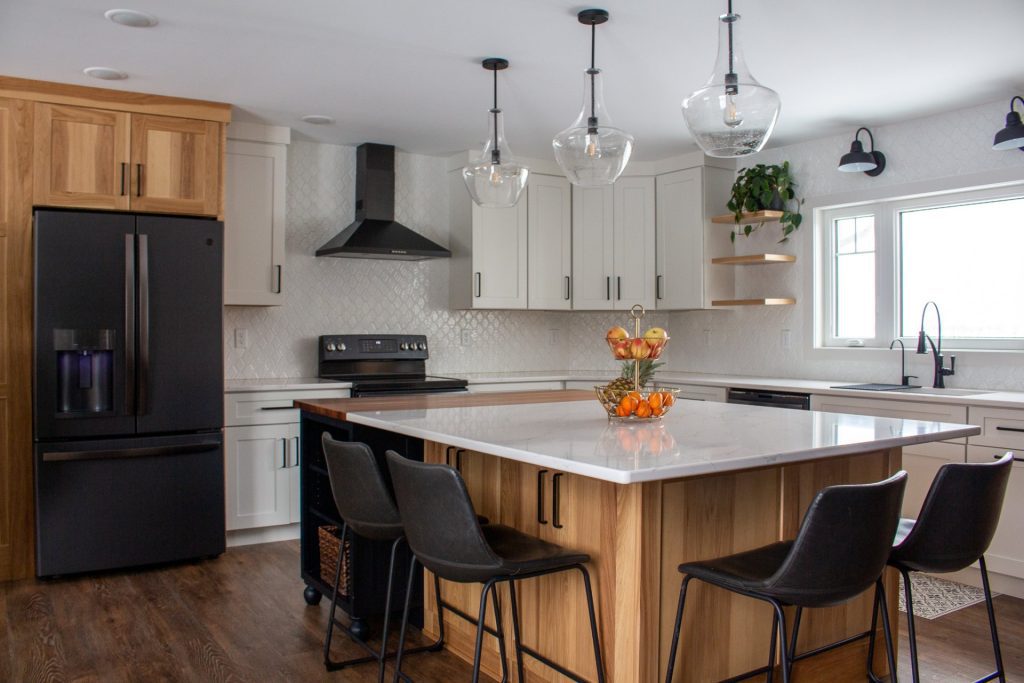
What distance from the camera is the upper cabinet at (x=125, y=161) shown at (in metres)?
3.97

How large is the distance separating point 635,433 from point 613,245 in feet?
11.1

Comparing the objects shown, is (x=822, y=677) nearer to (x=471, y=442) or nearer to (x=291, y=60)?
(x=471, y=442)

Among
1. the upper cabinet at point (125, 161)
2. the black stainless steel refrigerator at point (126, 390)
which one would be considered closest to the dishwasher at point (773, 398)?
the black stainless steel refrigerator at point (126, 390)

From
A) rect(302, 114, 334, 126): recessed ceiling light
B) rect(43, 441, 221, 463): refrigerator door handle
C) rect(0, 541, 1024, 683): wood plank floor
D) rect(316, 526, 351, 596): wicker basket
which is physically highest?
rect(302, 114, 334, 126): recessed ceiling light

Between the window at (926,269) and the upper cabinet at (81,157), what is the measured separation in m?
4.01

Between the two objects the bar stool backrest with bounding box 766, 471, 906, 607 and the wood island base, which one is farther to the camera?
the wood island base

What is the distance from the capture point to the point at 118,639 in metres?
3.12

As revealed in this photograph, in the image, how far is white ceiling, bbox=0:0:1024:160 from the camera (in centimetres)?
308

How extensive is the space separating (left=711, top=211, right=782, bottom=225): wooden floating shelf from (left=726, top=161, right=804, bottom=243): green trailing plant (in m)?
0.02

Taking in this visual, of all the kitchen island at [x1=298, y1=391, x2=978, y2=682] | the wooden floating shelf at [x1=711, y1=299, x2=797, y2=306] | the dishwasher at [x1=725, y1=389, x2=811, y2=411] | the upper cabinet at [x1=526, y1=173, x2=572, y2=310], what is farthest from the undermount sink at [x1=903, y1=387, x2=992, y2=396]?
the upper cabinet at [x1=526, y1=173, x2=572, y2=310]

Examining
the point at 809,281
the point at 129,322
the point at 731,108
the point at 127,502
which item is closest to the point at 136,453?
the point at 127,502

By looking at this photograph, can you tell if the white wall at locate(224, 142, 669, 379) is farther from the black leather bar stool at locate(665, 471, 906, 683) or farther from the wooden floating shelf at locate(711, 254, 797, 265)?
the black leather bar stool at locate(665, 471, 906, 683)

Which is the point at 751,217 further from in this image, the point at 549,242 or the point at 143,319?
the point at 143,319

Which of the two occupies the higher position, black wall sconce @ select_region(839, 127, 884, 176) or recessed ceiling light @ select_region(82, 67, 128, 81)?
recessed ceiling light @ select_region(82, 67, 128, 81)
